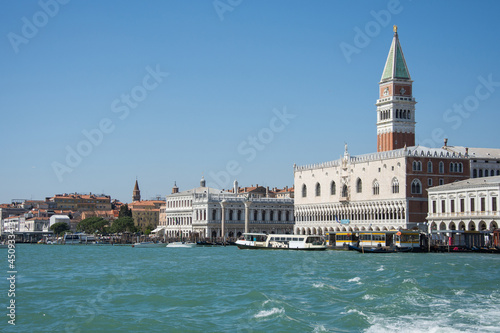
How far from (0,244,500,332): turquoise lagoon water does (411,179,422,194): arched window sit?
3057 cm

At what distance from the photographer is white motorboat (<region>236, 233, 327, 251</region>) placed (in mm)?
62844

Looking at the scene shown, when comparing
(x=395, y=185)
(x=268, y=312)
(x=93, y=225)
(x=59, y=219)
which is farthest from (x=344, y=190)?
(x=59, y=219)

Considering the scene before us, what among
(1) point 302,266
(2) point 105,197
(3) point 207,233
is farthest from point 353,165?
(2) point 105,197

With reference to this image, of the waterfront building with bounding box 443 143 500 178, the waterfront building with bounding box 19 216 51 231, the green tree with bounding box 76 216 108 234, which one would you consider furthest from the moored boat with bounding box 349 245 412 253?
the waterfront building with bounding box 19 216 51 231

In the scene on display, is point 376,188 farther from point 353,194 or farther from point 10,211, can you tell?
point 10,211

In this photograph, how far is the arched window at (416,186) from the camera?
68.4 metres

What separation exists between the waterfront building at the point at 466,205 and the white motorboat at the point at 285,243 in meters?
10.3

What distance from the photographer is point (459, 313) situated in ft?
71.3

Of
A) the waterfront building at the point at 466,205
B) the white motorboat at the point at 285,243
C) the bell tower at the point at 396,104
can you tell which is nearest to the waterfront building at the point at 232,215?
the bell tower at the point at 396,104

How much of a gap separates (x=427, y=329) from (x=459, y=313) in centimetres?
268

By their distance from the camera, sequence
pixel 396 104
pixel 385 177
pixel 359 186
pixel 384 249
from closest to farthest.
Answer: pixel 384 249 < pixel 385 177 < pixel 359 186 < pixel 396 104

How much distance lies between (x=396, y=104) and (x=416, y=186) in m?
17.7

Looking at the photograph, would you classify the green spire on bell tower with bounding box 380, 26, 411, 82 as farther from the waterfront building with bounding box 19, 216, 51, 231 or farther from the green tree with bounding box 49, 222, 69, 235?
the waterfront building with bounding box 19, 216, 51, 231

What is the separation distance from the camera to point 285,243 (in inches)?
2554
